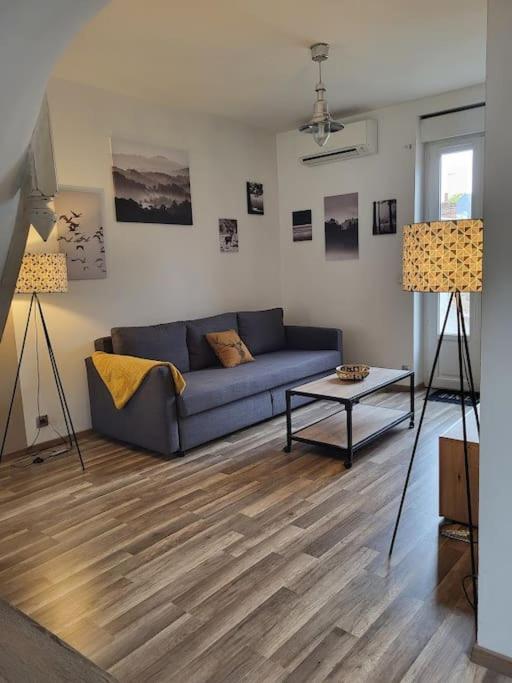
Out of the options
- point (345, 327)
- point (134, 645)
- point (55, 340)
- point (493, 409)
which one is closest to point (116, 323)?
point (55, 340)

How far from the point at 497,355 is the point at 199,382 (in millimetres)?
2588

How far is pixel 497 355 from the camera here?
5.12 feet

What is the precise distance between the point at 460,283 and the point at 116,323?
3099 mm

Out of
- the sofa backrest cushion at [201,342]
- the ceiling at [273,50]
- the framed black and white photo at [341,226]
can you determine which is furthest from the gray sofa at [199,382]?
the ceiling at [273,50]

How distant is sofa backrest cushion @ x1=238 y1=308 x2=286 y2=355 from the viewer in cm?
501

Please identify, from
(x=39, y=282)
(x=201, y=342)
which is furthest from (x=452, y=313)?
(x=39, y=282)

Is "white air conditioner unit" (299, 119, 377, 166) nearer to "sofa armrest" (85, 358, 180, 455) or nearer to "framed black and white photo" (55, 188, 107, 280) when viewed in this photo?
"framed black and white photo" (55, 188, 107, 280)

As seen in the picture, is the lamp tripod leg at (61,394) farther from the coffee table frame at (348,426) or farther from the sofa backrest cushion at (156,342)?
the coffee table frame at (348,426)

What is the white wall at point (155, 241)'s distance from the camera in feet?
12.8

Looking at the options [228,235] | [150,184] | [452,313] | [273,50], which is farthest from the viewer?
[228,235]

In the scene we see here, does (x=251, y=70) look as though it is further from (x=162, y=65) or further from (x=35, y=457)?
(x=35, y=457)

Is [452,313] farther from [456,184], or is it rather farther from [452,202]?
[456,184]

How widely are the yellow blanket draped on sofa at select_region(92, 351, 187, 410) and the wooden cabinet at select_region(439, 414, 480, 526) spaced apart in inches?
69.2

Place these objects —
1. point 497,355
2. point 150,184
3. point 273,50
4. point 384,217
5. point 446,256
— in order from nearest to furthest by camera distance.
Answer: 1. point 497,355
2. point 446,256
3. point 273,50
4. point 150,184
5. point 384,217
